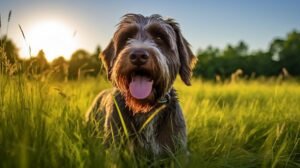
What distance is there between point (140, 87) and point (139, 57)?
56cm

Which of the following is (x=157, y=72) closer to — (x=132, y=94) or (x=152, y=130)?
(x=132, y=94)

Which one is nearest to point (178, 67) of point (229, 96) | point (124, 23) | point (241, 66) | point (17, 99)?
point (124, 23)

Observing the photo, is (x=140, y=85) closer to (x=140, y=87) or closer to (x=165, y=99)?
(x=140, y=87)

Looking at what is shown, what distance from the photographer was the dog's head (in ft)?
16.3

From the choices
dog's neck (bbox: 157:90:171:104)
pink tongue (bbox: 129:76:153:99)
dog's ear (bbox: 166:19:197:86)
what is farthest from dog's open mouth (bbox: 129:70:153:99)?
dog's ear (bbox: 166:19:197:86)

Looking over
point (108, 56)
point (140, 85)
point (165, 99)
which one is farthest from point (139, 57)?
point (108, 56)

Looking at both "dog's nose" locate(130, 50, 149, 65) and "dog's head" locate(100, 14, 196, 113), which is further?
"dog's head" locate(100, 14, 196, 113)

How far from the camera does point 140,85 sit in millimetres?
5312

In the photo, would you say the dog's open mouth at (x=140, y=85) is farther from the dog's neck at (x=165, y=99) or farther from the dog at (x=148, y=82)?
the dog's neck at (x=165, y=99)

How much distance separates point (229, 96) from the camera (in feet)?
46.9

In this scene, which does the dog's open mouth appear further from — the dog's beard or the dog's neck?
the dog's neck

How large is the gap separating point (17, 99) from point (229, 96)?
10.1m

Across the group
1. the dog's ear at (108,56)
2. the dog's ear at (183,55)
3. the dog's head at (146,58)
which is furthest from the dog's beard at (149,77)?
the dog's ear at (108,56)

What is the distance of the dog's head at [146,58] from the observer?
4.98 m
